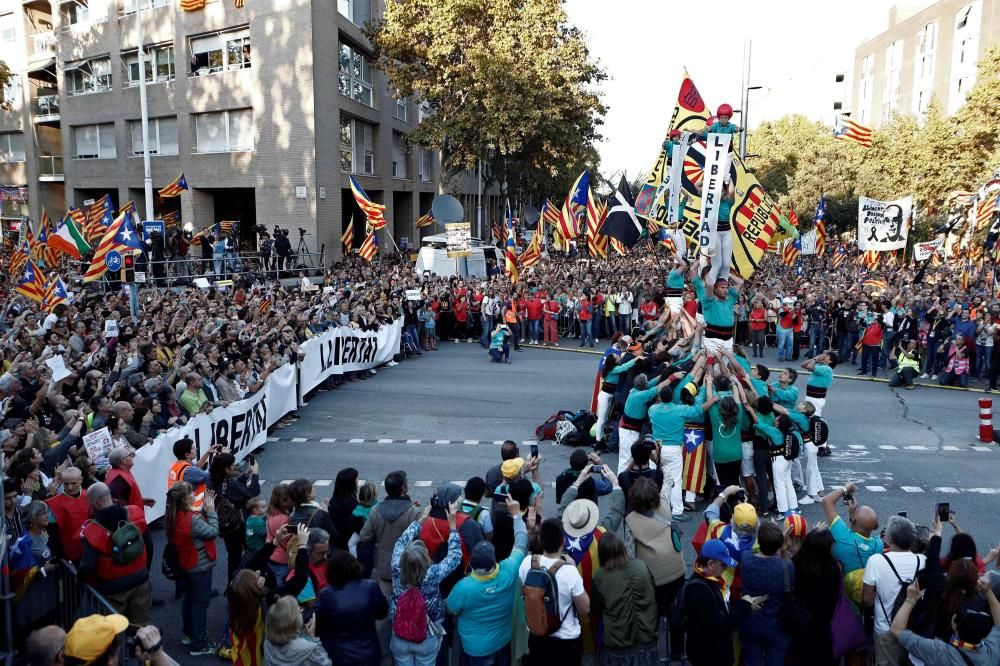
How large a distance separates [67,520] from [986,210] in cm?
2641

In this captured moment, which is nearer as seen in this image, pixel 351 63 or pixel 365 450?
pixel 365 450

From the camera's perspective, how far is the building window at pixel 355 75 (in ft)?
111

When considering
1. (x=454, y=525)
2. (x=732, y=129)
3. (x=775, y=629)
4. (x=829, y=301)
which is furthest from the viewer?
(x=829, y=301)

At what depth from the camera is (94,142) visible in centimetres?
3678

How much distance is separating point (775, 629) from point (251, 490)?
15.0ft

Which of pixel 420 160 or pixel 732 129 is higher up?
pixel 420 160

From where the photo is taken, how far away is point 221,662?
6469 millimetres

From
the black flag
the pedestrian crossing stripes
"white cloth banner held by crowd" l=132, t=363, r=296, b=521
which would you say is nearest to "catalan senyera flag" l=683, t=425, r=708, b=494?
the pedestrian crossing stripes

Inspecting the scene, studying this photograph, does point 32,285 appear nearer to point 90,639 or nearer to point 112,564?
point 112,564

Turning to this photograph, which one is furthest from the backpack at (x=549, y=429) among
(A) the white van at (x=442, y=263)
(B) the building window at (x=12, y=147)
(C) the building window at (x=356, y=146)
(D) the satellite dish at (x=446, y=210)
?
(B) the building window at (x=12, y=147)

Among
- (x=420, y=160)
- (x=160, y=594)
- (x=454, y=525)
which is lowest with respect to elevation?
(x=160, y=594)

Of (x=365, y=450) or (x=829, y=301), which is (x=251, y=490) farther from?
(x=829, y=301)

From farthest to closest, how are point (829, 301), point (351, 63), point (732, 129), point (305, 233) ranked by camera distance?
point (351, 63) → point (305, 233) → point (829, 301) → point (732, 129)

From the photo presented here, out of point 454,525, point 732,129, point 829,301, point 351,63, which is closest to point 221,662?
point 454,525
